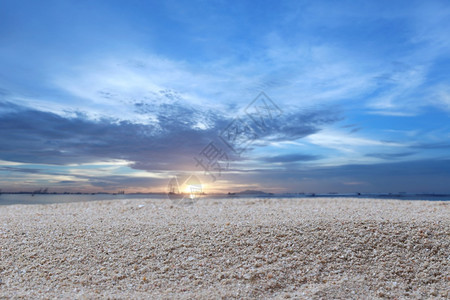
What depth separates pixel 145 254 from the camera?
4992mm

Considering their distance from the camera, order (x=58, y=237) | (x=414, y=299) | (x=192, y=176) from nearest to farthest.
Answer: (x=414, y=299), (x=58, y=237), (x=192, y=176)

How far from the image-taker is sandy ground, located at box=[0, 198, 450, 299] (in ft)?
13.8

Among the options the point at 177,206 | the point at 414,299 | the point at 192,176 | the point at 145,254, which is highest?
the point at 192,176

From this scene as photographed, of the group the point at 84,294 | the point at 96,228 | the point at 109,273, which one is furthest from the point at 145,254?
the point at 96,228

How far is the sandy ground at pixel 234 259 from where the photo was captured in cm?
421

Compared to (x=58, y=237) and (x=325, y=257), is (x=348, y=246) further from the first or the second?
(x=58, y=237)

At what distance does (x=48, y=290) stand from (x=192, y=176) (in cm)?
501

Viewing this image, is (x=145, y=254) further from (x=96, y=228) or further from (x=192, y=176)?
(x=192, y=176)

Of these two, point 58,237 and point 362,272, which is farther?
point 58,237

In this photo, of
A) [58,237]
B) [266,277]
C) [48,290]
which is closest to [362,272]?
[266,277]

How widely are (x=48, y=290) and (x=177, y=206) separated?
16.3ft

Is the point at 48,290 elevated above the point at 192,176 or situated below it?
below

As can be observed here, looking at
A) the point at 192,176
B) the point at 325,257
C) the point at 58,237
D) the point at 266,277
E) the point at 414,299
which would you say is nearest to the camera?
the point at 414,299

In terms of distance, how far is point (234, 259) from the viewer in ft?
15.6
